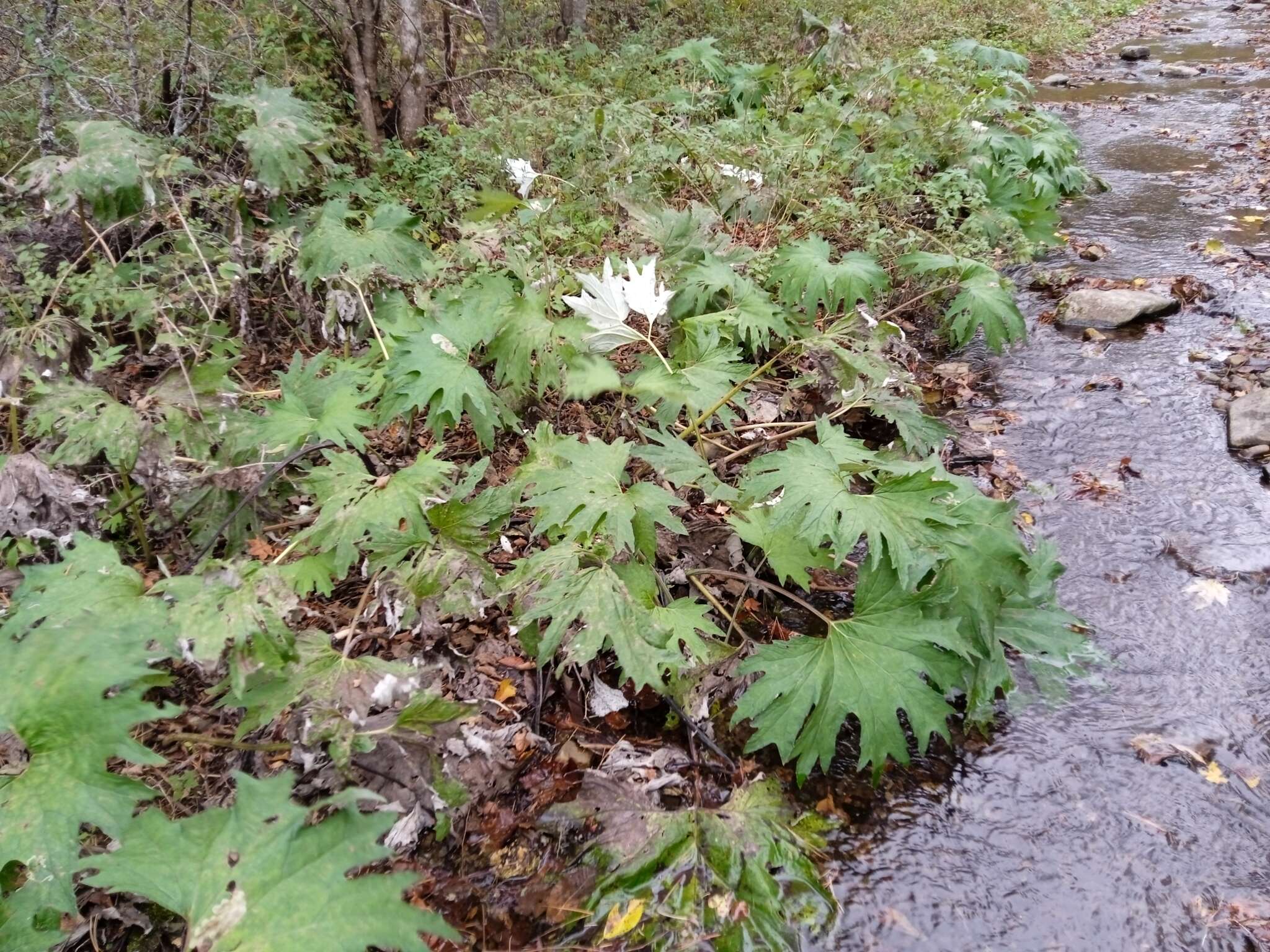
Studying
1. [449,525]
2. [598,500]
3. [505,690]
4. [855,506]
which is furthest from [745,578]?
[449,525]

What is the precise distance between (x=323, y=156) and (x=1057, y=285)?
14.2 feet

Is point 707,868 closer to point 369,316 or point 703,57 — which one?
point 369,316

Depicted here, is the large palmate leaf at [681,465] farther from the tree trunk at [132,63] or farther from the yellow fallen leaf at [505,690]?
the tree trunk at [132,63]

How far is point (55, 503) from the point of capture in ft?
7.67

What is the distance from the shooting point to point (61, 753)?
1492mm

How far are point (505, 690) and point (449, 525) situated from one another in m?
0.57

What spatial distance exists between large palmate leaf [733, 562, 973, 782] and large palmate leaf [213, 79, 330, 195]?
8.59ft

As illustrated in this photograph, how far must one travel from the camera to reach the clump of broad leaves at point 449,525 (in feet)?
4.84

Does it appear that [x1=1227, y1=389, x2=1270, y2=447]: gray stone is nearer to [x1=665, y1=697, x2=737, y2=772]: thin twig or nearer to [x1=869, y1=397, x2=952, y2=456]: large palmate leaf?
[x1=869, y1=397, x2=952, y2=456]: large palmate leaf

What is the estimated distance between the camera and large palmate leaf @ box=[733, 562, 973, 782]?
206 cm

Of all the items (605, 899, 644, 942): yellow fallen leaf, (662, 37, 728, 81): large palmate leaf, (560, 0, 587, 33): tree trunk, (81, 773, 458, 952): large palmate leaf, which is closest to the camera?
(81, 773, 458, 952): large palmate leaf

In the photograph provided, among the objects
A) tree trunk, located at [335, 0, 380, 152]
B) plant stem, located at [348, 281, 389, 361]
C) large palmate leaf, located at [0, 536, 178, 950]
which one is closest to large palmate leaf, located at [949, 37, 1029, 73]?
tree trunk, located at [335, 0, 380, 152]

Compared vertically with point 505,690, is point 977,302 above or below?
above

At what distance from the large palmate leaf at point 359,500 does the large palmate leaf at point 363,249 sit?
3.17ft
